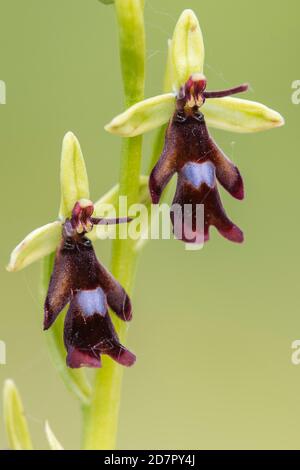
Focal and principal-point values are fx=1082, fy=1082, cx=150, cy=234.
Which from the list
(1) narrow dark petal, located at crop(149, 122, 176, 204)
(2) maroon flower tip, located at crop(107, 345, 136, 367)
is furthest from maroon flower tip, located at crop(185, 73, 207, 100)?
(2) maroon flower tip, located at crop(107, 345, 136, 367)

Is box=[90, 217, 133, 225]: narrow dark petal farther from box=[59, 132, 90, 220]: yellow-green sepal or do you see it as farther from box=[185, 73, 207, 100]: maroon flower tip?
box=[185, 73, 207, 100]: maroon flower tip

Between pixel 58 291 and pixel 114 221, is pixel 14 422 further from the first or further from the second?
pixel 114 221

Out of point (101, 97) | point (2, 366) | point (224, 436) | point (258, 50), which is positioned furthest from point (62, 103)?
point (224, 436)

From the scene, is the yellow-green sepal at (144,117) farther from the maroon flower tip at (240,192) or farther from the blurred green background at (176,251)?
the blurred green background at (176,251)

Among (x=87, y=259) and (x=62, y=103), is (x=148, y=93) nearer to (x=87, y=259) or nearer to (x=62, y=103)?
(x=62, y=103)

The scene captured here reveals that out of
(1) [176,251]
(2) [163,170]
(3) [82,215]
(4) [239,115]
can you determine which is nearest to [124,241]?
(3) [82,215]
